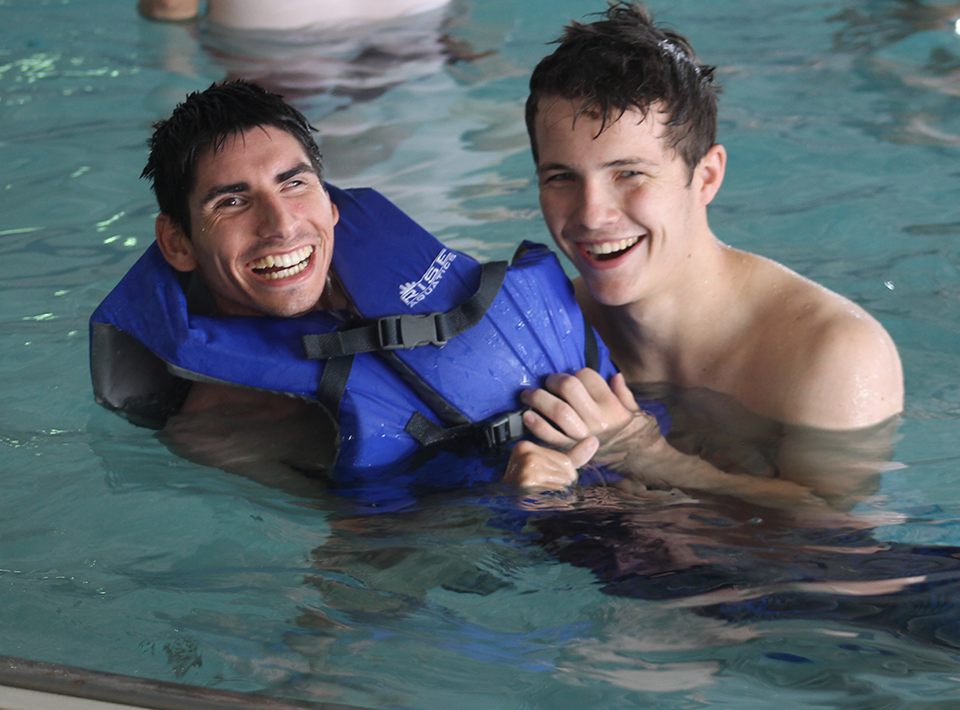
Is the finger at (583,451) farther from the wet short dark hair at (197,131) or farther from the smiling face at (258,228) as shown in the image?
the wet short dark hair at (197,131)

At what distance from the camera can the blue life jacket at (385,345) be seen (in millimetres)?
2525

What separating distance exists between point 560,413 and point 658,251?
58 cm

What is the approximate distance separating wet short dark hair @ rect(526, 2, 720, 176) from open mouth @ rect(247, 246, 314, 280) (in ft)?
2.37

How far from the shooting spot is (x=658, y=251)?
2760mm

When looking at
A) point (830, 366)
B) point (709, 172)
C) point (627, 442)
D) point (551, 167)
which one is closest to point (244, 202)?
point (551, 167)

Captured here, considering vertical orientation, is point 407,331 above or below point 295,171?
below

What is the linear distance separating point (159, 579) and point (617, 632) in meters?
1.12

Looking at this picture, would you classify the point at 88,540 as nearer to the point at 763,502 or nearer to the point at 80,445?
the point at 80,445

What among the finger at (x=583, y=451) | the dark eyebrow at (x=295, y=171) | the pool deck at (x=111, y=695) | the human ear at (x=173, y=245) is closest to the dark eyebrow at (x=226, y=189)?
the dark eyebrow at (x=295, y=171)

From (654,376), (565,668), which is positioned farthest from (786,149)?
(565,668)

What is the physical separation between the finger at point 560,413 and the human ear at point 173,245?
1013 mm

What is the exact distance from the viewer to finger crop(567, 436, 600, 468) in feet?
8.02

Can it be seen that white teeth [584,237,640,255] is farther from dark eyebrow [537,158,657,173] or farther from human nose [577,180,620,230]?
dark eyebrow [537,158,657,173]

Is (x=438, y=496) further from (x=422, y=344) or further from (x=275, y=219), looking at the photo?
(x=275, y=219)
